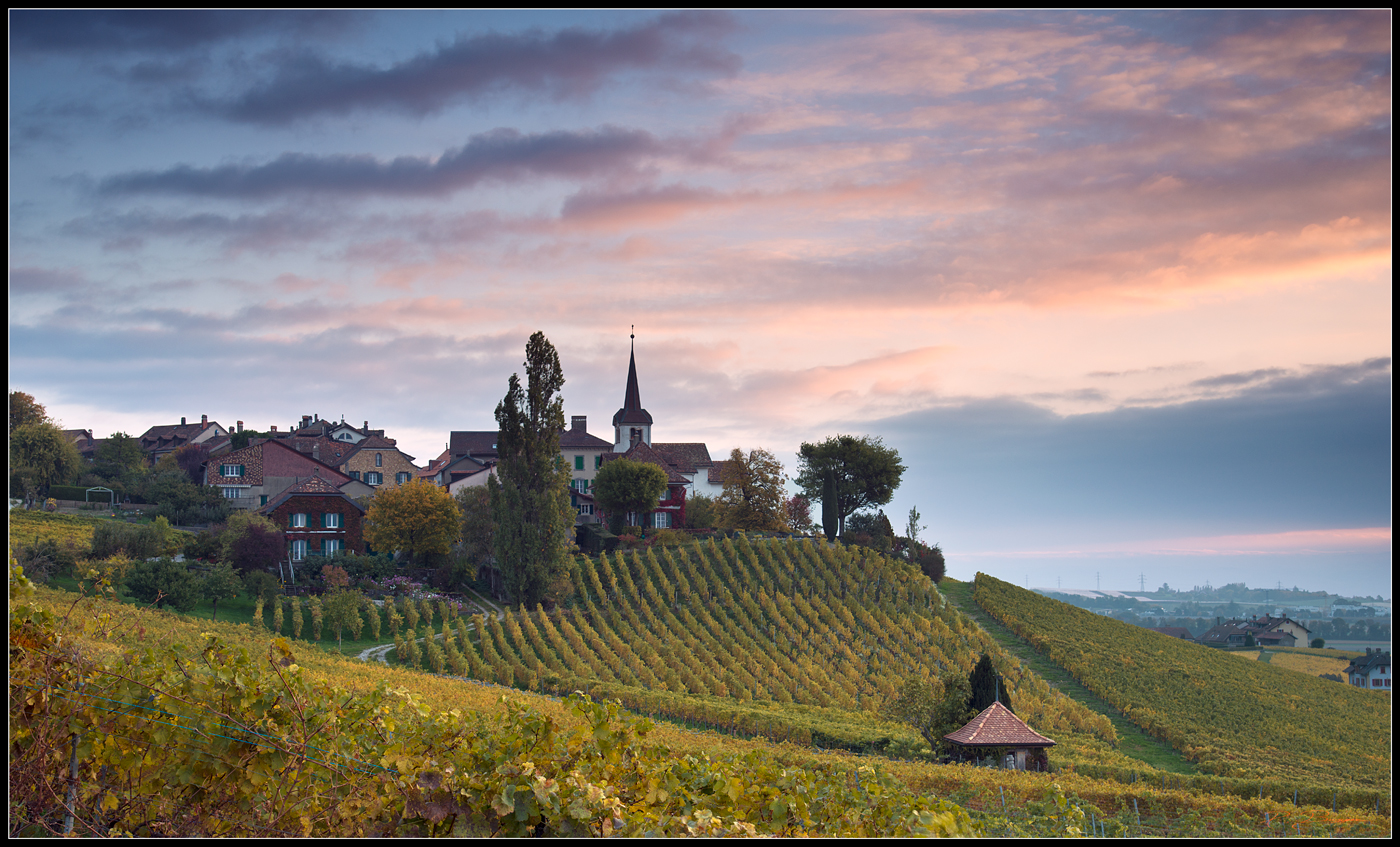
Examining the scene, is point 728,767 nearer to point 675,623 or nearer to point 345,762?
point 345,762

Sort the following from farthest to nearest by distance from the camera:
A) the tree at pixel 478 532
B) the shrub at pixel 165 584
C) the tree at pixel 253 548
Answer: the tree at pixel 478 532 → the tree at pixel 253 548 → the shrub at pixel 165 584

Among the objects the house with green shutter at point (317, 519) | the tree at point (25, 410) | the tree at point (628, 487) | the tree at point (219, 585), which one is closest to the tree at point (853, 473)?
the tree at point (628, 487)

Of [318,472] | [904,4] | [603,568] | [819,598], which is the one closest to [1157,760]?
[819,598]

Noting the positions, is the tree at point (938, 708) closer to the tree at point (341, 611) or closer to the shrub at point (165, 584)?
the tree at point (341, 611)

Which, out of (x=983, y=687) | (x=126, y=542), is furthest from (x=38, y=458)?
(x=983, y=687)

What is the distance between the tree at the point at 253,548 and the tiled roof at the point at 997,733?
93.0 ft

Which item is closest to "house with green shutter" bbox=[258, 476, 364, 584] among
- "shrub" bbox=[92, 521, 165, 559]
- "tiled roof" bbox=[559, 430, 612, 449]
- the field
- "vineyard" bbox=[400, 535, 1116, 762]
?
"shrub" bbox=[92, 521, 165, 559]

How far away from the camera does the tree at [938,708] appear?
74.1 feet

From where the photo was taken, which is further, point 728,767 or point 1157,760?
point 1157,760

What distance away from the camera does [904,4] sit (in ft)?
18.1

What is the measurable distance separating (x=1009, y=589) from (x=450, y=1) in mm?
50403

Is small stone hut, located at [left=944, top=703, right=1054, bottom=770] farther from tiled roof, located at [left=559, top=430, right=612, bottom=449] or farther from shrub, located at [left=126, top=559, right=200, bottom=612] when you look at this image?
tiled roof, located at [left=559, top=430, right=612, bottom=449]

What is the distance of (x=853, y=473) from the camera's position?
56938 millimetres

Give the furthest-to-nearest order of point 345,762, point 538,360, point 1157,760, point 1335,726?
point 538,360, point 1335,726, point 1157,760, point 345,762
